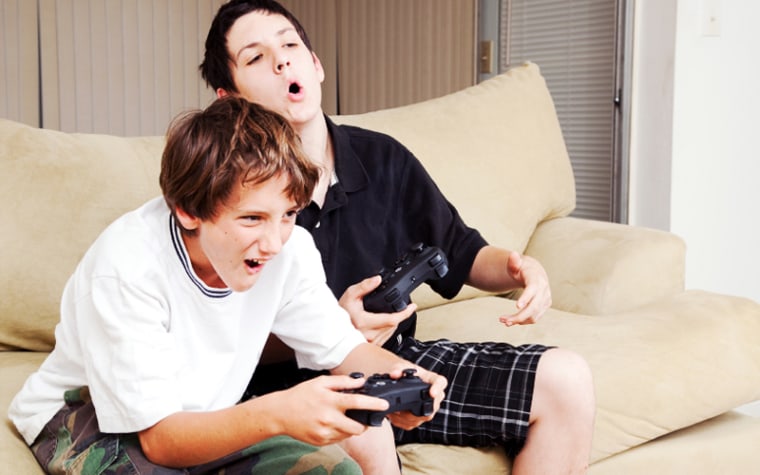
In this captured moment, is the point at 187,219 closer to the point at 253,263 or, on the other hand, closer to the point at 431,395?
the point at 253,263

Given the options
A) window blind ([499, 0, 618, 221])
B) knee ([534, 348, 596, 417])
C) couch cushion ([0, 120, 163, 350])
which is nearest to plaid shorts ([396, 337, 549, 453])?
knee ([534, 348, 596, 417])

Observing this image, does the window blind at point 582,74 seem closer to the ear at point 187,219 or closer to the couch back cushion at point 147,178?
the couch back cushion at point 147,178

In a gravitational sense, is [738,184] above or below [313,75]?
below

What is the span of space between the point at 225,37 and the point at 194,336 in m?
0.53

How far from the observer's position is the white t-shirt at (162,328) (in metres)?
0.97

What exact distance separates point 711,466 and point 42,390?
1.10 meters

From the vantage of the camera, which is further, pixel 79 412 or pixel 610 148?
pixel 610 148

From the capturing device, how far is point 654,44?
269 cm

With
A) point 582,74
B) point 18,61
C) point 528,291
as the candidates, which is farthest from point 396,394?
point 18,61

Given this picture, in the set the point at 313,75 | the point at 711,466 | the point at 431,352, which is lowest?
the point at 711,466

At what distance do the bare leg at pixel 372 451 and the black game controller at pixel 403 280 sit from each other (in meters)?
0.17

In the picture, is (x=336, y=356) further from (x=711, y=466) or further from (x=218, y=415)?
(x=711, y=466)

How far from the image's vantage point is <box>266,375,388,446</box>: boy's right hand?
2.98 ft

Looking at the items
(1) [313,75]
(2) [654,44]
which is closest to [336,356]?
(1) [313,75]
